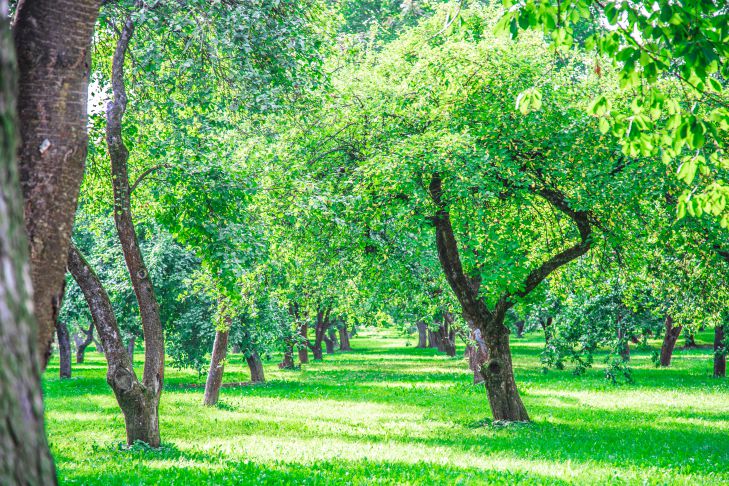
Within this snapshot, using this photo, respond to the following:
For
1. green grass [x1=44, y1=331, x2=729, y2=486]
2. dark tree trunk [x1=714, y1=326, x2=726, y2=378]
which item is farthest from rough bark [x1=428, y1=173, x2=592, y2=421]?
dark tree trunk [x1=714, y1=326, x2=726, y2=378]

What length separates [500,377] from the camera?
17188 mm

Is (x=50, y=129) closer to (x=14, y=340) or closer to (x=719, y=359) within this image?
(x=14, y=340)

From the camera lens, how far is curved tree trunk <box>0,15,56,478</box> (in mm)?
1990

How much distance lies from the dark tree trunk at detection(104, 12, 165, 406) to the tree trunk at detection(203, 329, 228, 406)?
855 cm

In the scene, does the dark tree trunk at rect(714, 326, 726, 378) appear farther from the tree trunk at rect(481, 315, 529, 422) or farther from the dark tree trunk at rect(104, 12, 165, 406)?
the dark tree trunk at rect(104, 12, 165, 406)

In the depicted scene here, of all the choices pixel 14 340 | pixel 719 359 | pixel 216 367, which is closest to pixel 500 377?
pixel 216 367

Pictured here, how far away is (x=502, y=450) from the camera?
46.8ft

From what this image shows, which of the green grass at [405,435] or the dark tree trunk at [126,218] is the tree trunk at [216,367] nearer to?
the green grass at [405,435]

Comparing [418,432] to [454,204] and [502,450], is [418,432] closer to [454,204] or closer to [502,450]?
[502,450]

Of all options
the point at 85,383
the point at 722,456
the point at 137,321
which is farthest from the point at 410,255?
the point at 85,383

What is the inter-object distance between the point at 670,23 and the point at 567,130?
8.42m

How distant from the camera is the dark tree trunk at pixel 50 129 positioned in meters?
3.92

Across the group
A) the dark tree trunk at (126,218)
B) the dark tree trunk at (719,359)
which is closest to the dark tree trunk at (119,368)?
the dark tree trunk at (126,218)

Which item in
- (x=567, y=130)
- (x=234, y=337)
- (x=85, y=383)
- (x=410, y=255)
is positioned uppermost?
(x=567, y=130)
